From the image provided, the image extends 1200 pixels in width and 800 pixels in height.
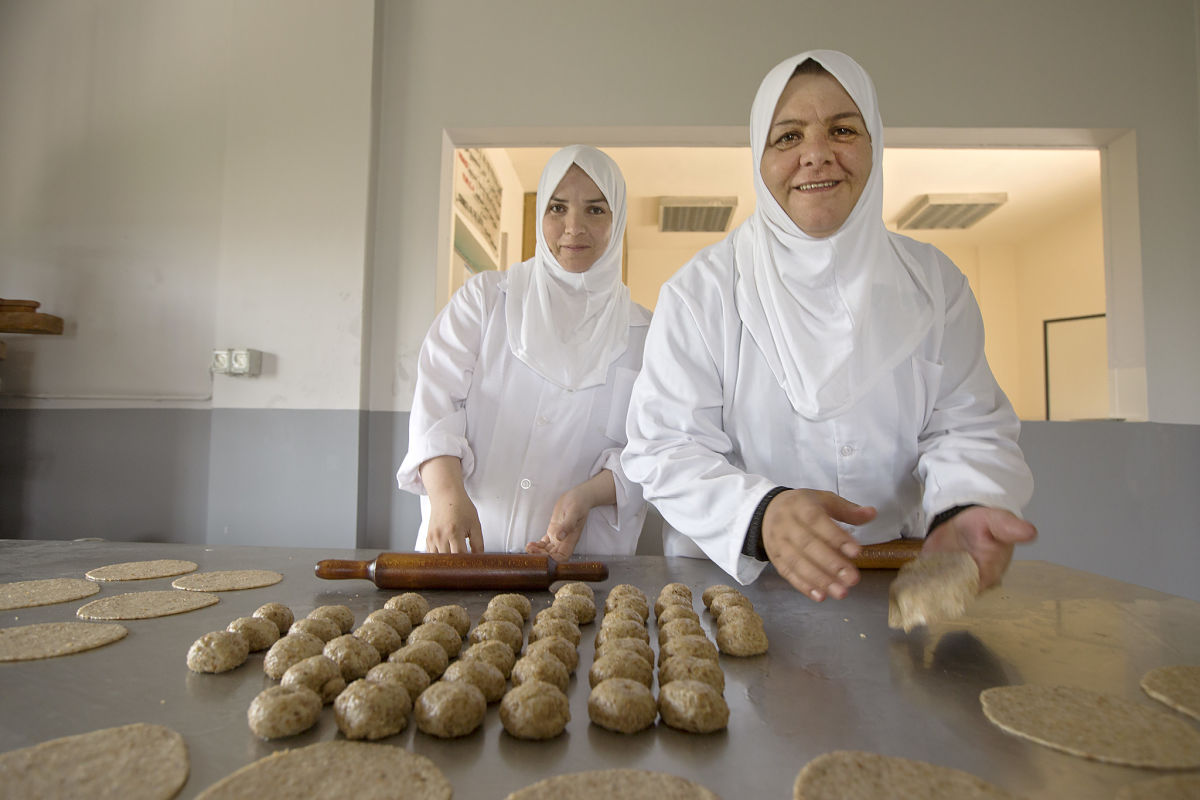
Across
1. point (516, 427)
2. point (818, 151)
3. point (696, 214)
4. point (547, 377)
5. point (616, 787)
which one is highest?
point (696, 214)

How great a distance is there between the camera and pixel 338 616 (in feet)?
3.22

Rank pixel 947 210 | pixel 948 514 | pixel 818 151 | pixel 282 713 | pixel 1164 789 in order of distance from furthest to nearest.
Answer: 1. pixel 947 210
2. pixel 818 151
3. pixel 948 514
4. pixel 282 713
5. pixel 1164 789

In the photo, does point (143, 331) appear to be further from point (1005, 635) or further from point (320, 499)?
point (1005, 635)

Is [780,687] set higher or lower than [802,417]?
lower

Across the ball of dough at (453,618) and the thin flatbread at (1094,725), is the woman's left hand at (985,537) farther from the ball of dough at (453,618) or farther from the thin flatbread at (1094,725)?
the ball of dough at (453,618)

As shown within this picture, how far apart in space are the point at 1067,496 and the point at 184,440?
12.5 feet

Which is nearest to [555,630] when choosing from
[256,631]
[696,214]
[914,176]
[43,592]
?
[256,631]

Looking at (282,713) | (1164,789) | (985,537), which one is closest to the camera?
(1164,789)

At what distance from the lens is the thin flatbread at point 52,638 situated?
0.84 m

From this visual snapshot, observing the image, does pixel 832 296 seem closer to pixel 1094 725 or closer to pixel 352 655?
pixel 1094 725

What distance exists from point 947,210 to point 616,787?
22.4 ft

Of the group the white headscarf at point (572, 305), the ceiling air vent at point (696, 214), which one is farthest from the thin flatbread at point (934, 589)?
the ceiling air vent at point (696, 214)

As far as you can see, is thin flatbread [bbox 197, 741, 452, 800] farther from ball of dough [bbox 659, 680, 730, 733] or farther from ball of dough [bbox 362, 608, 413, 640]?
ball of dough [bbox 362, 608, 413, 640]

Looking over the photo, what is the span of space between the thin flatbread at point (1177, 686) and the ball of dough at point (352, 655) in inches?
34.2
